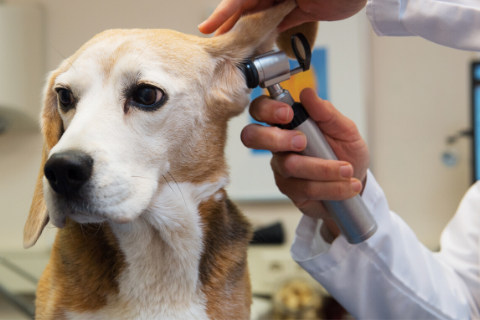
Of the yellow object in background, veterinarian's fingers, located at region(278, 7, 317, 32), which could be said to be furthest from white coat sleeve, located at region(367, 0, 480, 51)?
the yellow object in background

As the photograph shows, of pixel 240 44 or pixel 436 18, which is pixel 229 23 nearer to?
pixel 240 44

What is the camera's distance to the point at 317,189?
71 centimetres

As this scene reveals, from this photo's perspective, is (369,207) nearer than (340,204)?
No

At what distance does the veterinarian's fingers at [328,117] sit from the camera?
682 millimetres

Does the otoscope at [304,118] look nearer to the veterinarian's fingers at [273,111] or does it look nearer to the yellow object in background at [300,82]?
the veterinarian's fingers at [273,111]

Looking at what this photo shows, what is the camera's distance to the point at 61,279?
58 centimetres

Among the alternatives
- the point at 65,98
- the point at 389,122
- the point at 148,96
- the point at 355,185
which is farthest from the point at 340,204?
the point at 389,122

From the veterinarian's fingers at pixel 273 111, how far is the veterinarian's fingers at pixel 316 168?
0.27 ft

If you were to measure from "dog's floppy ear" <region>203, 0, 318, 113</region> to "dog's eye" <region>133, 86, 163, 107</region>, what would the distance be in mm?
109

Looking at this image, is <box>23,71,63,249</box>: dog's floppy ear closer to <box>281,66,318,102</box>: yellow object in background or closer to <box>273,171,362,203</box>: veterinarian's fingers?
<box>273,171,362,203</box>: veterinarian's fingers

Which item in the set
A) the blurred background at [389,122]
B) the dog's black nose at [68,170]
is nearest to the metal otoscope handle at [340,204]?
the dog's black nose at [68,170]

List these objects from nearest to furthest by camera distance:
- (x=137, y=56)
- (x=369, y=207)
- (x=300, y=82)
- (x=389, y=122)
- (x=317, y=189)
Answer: (x=137, y=56) < (x=317, y=189) < (x=369, y=207) < (x=300, y=82) < (x=389, y=122)

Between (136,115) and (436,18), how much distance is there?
1.67 ft

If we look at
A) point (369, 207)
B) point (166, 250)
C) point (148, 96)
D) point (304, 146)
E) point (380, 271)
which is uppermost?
point (148, 96)
